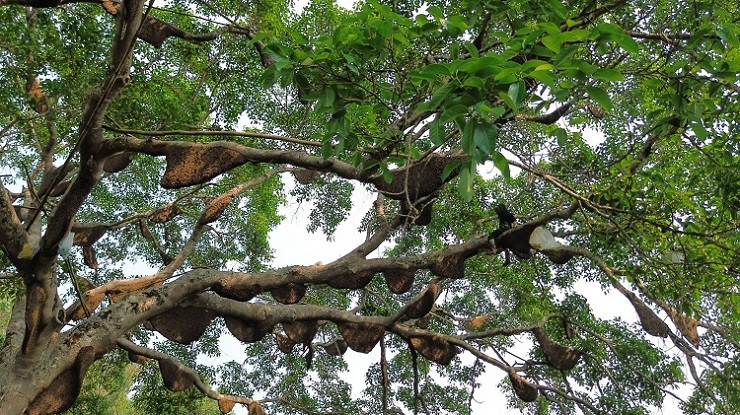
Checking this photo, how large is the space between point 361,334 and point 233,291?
124 centimetres

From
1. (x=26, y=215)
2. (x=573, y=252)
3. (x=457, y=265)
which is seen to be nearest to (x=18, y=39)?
(x=26, y=215)

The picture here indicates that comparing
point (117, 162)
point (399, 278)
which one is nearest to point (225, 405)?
point (399, 278)

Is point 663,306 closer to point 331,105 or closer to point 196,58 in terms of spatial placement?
point 331,105

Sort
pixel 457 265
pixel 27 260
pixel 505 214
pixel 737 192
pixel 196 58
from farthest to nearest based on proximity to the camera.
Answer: pixel 196 58 < pixel 457 265 < pixel 505 214 < pixel 27 260 < pixel 737 192

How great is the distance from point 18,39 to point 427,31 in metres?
4.35

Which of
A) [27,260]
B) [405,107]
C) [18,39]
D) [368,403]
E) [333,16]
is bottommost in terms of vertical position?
[27,260]

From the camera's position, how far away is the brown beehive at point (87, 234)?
5.06m

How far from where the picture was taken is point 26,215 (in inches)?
209

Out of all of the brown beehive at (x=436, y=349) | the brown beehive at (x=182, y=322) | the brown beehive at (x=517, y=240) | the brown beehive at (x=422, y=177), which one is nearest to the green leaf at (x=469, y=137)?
the brown beehive at (x=422, y=177)

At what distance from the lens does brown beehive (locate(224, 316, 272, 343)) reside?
15.3ft

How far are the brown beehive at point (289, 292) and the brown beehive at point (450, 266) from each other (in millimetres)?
1132

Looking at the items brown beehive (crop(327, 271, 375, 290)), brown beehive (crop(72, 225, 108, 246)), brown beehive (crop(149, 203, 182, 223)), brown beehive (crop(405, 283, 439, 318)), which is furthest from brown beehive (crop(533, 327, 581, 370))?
brown beehive (crop(72, 225, 108, 246))

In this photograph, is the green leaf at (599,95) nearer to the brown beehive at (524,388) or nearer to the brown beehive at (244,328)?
the brown beehive at (244,328)

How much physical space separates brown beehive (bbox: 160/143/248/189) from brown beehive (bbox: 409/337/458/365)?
2.60 meters
